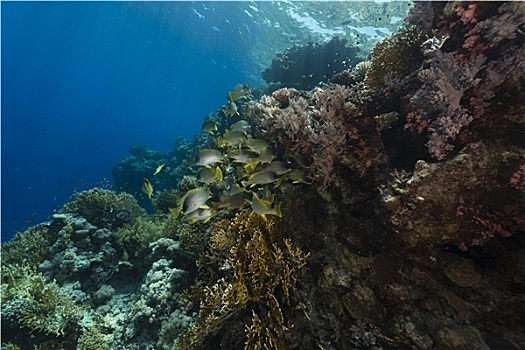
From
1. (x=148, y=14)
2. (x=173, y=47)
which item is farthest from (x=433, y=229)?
(x=173, y=47)

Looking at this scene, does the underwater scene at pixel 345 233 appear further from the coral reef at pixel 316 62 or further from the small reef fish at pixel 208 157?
the coral reef at pixel 316 62

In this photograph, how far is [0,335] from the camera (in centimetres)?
503

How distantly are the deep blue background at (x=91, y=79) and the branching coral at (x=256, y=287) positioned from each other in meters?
9.72

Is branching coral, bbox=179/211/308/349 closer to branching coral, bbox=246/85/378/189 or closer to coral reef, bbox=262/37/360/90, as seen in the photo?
branching coral, bbox=246/85/378/189

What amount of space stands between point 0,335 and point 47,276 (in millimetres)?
1895

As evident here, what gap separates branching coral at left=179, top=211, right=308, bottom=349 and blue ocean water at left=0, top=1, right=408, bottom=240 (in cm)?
914

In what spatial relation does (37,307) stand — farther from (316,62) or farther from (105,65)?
(105,65)

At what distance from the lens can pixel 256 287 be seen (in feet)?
11.9

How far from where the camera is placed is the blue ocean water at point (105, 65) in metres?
25.5

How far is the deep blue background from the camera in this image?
34719mm

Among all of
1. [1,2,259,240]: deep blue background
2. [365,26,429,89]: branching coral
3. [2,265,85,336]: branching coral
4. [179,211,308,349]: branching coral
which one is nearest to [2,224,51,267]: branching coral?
[2,265,85,336]: branching coral

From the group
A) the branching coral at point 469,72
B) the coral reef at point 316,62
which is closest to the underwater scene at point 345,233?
the branching coral at point 469,72

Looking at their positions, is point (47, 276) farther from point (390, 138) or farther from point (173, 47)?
point (173, 47)

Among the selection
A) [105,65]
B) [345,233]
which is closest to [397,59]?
[345,233]
